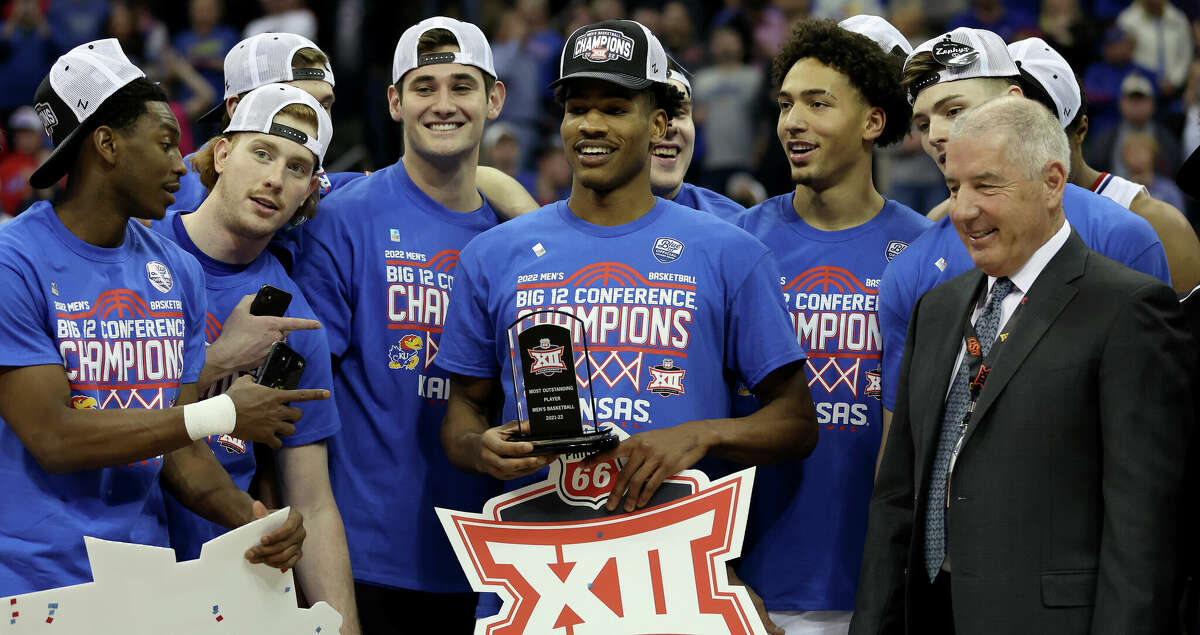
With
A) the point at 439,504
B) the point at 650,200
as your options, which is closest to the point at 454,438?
the point at 439,504

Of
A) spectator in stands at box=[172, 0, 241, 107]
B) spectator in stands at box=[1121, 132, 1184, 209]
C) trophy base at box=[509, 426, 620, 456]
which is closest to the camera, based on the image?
trophy base at box=[509, 426, 620, 456]

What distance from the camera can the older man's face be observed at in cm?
331

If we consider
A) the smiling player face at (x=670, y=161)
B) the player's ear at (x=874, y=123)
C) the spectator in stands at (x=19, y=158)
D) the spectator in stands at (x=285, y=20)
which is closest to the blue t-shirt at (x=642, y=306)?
the player's ear at (x=874, y=123)

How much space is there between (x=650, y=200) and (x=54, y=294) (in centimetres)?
173

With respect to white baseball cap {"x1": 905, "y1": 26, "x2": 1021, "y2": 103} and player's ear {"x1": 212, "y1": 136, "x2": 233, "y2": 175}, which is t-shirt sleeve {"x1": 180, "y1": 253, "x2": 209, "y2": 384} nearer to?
player's ear {"x1": 212, "y1": 136, "x2": 233, "y2": 175}

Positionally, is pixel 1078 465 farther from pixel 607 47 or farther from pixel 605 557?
pixel 607 47

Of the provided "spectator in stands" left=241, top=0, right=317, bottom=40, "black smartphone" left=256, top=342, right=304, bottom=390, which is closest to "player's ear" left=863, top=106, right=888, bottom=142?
"black smartphone" left=256, top=342, right=304, bottom=390

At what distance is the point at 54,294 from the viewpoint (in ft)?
11.7

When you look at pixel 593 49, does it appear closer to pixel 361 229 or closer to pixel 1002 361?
pixel 361 229

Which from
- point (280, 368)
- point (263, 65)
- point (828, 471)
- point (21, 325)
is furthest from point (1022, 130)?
point (263, 65)

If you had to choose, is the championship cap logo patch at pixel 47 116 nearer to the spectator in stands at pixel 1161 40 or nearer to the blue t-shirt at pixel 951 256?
the blue t-shirt at pixel 951 256

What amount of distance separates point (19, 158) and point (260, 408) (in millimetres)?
9438

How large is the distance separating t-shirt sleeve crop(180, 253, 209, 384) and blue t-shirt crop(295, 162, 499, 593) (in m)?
0.60

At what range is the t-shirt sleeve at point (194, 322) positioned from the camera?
3930 mm
